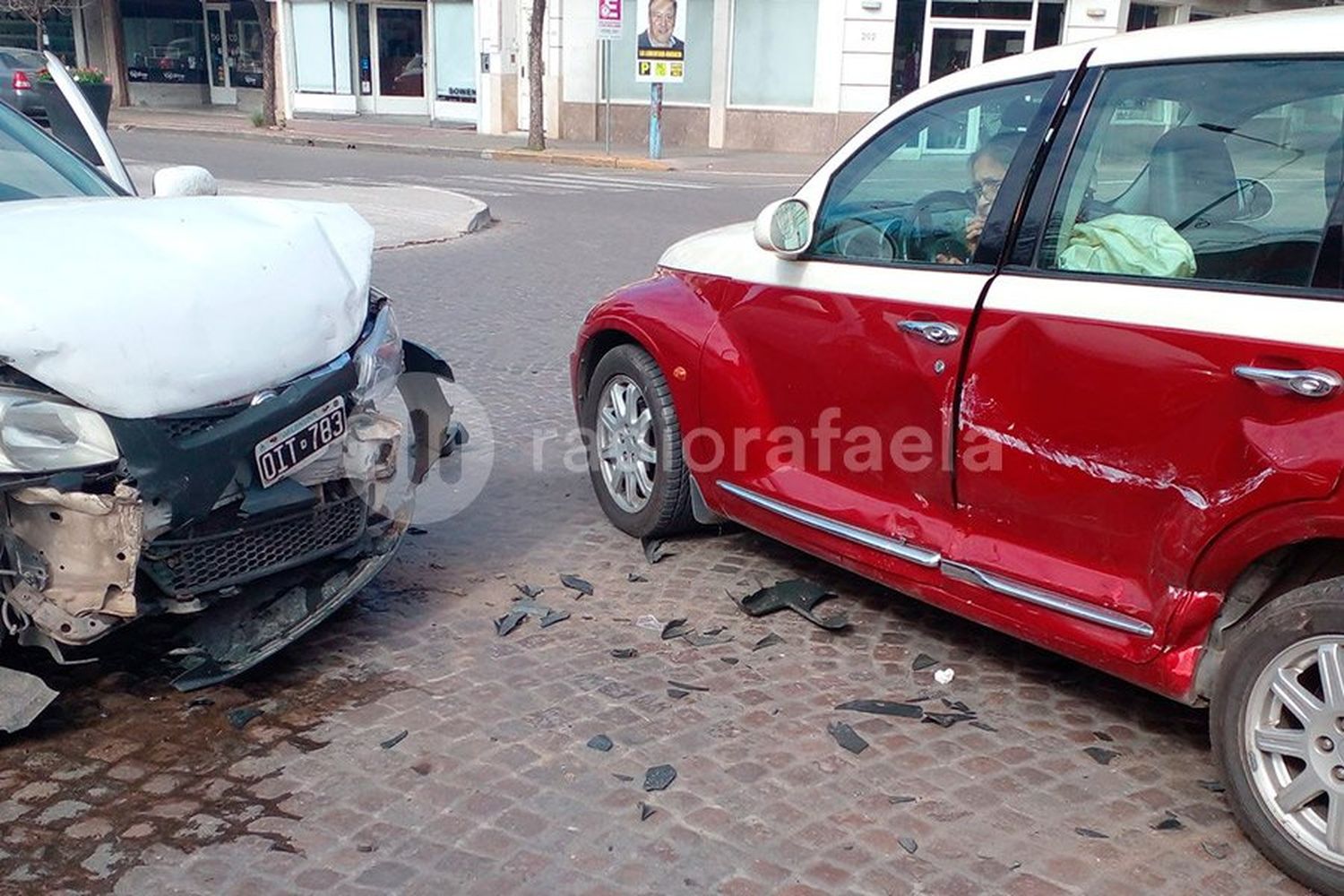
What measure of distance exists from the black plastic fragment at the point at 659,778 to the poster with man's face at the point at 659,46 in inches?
865

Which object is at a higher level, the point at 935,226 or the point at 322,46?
the point at 322,46

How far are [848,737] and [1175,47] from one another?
2.09 meters

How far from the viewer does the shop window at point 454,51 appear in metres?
31.8

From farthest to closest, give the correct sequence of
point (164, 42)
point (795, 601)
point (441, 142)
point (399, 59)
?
point (164, 42) < point (399, 59) < point (441, 142) < point (795, 601)

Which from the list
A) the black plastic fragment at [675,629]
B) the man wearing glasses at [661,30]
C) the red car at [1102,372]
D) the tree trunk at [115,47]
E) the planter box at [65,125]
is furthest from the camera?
the tree trunk at [115,47]

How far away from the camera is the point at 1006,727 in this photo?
3.79m

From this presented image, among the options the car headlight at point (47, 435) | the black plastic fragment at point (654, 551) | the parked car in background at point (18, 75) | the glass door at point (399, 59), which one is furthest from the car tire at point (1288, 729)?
the glass door at point (399, 59)

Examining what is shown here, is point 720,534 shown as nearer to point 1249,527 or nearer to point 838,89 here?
point 1249,527

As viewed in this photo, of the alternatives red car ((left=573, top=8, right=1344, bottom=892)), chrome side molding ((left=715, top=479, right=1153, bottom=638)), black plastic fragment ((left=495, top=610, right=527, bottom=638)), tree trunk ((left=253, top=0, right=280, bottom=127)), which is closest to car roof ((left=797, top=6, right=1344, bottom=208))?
red car ((left=573, top=8, right=1344, bottom=892))

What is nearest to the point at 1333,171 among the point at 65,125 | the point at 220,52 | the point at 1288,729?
the point at 1288,729

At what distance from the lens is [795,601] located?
4648 millimetres

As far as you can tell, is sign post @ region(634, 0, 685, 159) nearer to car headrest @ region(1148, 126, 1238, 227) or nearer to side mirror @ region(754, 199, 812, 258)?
side mirror @ region(754, 199, 812, 258)

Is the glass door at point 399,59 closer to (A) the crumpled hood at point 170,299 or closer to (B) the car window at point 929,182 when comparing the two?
(A) the crumpled hood at point 170,299

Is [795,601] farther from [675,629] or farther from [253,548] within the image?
[253,548]
